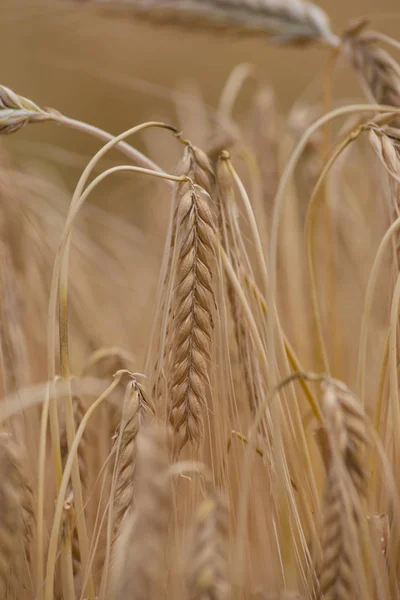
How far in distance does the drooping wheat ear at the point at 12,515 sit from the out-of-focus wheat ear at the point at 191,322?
0.13 meters

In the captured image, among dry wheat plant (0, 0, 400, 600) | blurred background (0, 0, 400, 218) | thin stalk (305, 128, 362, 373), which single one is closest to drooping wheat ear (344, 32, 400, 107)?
dry wheat plant (0, 0, 400, 600)

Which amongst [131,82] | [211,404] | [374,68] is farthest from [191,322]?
[131,82]

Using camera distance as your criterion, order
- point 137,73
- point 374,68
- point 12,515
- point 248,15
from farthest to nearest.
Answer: point 137,73, point 248,15, point 374,68, point 12,515

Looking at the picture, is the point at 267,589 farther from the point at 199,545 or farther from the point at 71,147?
the point at 71,147

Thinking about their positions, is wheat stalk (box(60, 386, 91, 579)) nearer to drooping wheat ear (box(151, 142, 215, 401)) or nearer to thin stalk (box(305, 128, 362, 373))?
drooping wheat ear (box(151, 142, 215, 401))

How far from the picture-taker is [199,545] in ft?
1.15

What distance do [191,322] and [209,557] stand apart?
7.7 inches

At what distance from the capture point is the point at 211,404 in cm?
55

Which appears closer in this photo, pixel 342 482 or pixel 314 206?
pixel 342 482

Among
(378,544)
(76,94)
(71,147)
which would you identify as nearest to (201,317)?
(378,544)

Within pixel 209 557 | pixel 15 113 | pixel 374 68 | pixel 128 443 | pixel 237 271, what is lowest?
pixel 209 557

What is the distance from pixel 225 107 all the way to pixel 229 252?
0.53 metres

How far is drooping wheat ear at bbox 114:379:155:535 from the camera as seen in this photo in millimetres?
468

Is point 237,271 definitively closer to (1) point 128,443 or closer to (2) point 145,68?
(1) point 128,443
